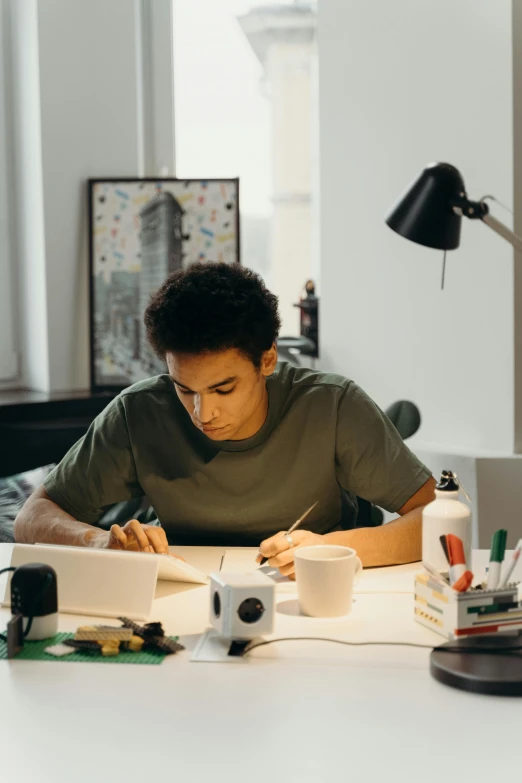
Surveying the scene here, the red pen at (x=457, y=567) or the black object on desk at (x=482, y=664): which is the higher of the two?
the red pen at (x=457, y=567)

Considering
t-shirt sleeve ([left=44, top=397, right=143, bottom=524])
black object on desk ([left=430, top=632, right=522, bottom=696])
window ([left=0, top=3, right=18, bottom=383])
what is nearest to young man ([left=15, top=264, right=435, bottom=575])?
t-shirt sleeve ([left=44, top=397, right=143, bottom=524])

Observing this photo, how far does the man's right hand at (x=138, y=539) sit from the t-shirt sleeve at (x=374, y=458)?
0.45m

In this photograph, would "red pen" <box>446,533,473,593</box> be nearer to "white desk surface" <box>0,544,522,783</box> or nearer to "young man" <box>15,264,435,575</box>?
"white desk surface" <box>0,544,522,783</box>

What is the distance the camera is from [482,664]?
3.64 feet

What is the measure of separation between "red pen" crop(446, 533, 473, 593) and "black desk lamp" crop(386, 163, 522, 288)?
2.63ft

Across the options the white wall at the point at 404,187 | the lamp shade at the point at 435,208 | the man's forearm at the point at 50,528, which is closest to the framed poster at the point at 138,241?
the white wall at the point at 404,187

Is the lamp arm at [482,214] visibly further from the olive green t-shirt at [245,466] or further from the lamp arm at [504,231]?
the olive green t-shirt at [245,466]

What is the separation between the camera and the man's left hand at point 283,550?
149cm

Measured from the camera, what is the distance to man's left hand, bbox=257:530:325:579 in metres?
1.49

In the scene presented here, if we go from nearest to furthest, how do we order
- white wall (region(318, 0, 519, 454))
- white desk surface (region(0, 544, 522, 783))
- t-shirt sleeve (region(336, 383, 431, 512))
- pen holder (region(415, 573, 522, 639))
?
white desk surface (region(0, 544, 522, 783)), pen holder (region(415, 573, 522, 639)), t-shirt sleeve (region(336, 383, 431, 512)), white wall (region(318, 0, 519, 454))

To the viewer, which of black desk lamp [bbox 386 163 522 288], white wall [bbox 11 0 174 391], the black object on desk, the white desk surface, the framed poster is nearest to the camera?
the white desk surface

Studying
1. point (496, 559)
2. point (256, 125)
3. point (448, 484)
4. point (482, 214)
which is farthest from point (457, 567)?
point (256, 125)

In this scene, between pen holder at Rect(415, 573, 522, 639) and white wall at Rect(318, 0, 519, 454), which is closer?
pen holder at Rect(415, 573, 522, 639)

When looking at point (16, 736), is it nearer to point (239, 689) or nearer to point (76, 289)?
point (239, 689)
